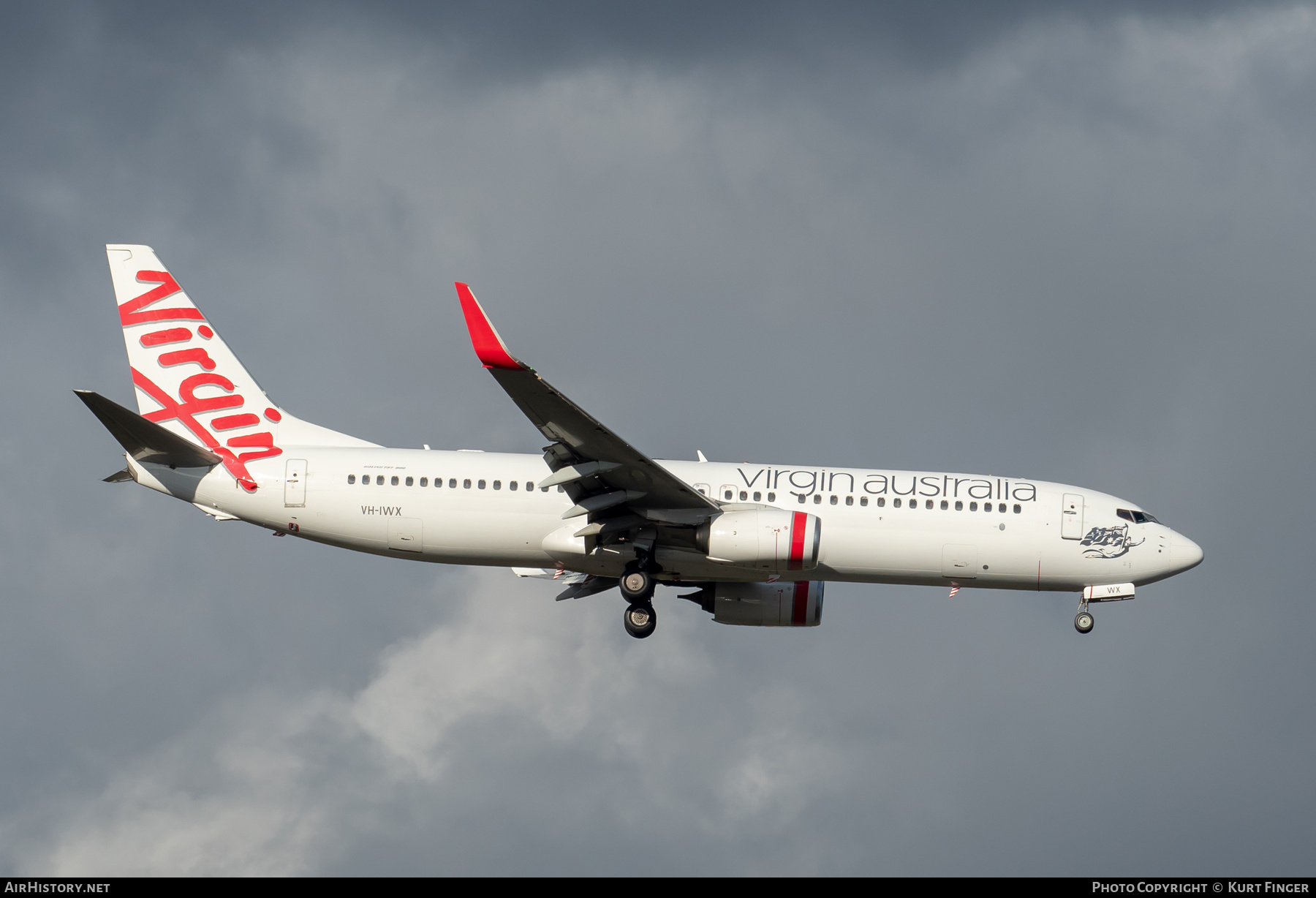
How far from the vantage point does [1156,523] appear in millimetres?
33062

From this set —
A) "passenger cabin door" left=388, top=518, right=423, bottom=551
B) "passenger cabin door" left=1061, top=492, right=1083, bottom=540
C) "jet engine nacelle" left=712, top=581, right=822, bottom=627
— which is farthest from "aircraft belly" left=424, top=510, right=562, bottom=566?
"passenger cabin door" left=1061, top=492, right=1083, bottom=540

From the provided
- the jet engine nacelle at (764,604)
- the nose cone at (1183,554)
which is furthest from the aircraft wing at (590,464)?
the nose cone at (1183,554)

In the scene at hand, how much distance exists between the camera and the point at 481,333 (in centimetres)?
2566

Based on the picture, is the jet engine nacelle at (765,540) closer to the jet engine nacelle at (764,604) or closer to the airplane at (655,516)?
the airplane at (655,516)

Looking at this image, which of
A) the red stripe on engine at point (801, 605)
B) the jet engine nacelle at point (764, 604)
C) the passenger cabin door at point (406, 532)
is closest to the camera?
the passenger cabin door at point (406, 532)

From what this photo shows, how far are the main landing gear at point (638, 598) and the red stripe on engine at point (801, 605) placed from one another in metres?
4.36

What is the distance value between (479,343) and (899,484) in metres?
11.8

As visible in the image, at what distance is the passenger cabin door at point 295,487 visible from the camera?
105 ft

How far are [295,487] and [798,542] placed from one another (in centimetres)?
1242

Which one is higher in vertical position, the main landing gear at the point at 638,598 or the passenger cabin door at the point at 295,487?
the passenger cabin door at the point at 295,487

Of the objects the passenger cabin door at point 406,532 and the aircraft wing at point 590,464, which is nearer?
the aircraft wing at point 590,464

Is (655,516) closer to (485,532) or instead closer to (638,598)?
(638,598)

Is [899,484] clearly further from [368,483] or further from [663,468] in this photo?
[368,483]

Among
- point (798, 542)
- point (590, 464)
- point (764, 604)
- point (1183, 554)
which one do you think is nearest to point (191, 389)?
point (590, 464)
